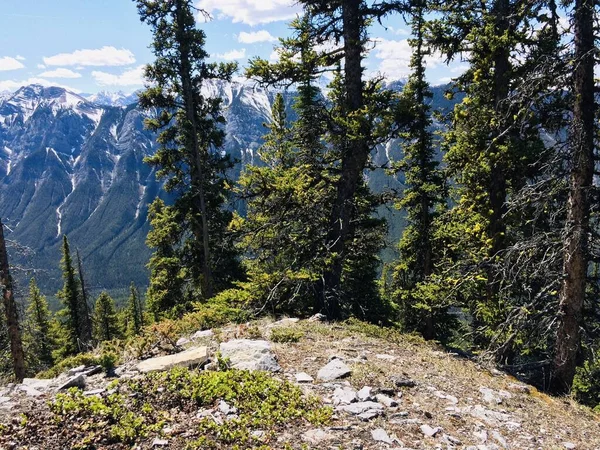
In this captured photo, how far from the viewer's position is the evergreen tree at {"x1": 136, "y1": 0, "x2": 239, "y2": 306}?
1942 cm

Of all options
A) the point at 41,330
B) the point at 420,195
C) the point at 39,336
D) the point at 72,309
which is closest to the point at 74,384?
the point at 420,195

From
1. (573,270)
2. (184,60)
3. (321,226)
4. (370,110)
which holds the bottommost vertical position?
(573,270)

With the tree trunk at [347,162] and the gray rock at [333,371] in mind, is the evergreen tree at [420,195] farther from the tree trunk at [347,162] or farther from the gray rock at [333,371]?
the gray rock at [333,371]

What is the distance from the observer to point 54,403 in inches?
222

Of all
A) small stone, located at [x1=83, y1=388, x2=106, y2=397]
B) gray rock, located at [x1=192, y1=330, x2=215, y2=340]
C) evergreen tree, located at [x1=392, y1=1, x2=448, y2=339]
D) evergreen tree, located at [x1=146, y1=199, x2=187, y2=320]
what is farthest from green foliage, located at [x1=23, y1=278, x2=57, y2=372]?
small stone, located at [x1=83, y1=388, x2=106, y2=397]

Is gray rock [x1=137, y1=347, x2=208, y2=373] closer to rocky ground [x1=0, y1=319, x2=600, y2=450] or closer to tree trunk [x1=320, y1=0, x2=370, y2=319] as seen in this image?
rocky ground [x1=0, y1=319, x2=600, y2=450]

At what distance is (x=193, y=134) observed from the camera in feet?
67.5

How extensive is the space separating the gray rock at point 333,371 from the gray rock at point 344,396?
1.43 feet

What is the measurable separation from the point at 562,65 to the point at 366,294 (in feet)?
56.1

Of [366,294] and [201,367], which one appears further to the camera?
[366,294]

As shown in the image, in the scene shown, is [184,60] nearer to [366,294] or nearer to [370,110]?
[370,110]

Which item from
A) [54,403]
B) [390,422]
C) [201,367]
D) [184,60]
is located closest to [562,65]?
[390,422]

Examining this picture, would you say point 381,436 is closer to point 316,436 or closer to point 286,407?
point 316,436

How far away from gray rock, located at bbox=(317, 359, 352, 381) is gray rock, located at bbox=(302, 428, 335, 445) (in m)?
1.52
